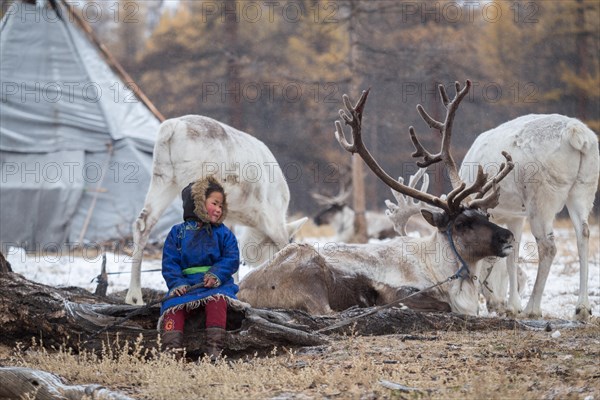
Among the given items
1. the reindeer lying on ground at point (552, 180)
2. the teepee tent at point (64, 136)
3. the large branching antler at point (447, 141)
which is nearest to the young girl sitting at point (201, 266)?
the large branching antler at point (447, 141)

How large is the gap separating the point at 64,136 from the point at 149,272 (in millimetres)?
4238

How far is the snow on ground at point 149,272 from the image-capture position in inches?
354

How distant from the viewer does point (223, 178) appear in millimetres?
9312

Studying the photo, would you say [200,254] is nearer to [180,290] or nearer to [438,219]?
[180,290]

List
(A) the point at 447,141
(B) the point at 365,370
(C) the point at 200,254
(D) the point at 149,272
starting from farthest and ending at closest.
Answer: (D) the point at 149,272 → (A) the point at 447,141 → (C) the point at 200,254 → (B) the point at 365,370

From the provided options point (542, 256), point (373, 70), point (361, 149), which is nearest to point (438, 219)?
point (361, 149)

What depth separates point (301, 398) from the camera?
4.30 m

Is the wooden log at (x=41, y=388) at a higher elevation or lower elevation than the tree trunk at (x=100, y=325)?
lower

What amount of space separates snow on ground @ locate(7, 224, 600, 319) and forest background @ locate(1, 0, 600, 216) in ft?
27.0

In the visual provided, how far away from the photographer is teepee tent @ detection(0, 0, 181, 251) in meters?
14.6

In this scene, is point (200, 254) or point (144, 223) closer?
point (200, 254)

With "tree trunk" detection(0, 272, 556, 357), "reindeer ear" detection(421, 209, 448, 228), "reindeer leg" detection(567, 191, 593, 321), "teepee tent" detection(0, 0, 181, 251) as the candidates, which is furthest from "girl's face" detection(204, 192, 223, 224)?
"teepee tent" detection(0, 0, 181, 251)

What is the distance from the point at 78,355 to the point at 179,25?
23236mm

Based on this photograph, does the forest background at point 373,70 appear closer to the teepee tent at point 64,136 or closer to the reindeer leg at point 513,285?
the teepee tent at point 64,136
